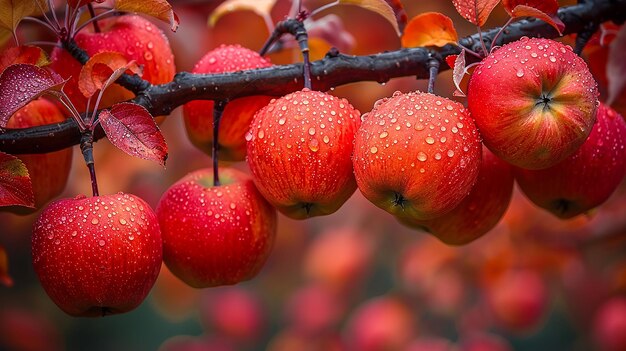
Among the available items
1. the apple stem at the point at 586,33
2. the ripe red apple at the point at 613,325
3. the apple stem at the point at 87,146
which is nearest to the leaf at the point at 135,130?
the apple stem at the point at 87,146

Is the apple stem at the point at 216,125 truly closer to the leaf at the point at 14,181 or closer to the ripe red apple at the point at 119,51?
the ripe red apple at the point at 119,51

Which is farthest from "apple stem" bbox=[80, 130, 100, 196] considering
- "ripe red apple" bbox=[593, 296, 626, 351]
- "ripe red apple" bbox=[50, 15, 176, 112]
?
"ripe red apple" bbox=[593, 296, 626, 351]

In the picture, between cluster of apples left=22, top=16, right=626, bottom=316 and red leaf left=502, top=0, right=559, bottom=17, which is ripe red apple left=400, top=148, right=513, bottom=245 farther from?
red leaf left=502, top=0, right=559, bottom=17

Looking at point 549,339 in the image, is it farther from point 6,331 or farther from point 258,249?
point 258,249

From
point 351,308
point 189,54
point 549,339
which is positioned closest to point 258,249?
point 189,54

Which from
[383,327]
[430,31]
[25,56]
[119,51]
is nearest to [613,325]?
[383,327]
